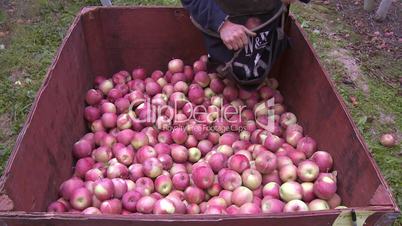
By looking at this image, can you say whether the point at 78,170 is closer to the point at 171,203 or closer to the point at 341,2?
the point at 171,203

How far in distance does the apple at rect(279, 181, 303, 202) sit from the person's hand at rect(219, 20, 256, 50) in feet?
2.78

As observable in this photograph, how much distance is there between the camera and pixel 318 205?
208 cm

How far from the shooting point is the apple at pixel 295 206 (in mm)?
2008

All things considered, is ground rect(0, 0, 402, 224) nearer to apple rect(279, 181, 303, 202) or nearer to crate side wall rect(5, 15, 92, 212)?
crate side wall rect(5, 15, 92, 212)

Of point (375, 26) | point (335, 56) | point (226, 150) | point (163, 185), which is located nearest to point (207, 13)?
point (226, 150)

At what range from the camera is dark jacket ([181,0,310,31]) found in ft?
8.07

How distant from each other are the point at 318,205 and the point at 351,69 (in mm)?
2177

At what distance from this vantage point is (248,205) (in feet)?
6.61

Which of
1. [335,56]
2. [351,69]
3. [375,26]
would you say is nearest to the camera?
[351,69]

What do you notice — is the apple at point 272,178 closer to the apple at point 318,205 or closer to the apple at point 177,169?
the apple at point 318,205

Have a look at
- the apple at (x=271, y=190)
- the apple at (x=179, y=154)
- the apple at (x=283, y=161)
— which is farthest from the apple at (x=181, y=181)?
the apple at (x=283, y=161)

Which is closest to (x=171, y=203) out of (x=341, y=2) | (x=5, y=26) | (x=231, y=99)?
(x=231, y=99)

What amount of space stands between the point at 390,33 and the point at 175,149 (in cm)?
314

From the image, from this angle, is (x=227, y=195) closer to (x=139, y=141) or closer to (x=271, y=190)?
(x=271, y=190)
